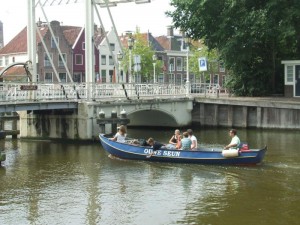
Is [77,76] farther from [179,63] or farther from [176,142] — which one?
[176,142]

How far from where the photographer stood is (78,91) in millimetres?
29438

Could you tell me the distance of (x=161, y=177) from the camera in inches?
755

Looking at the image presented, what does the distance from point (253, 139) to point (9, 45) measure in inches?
1832

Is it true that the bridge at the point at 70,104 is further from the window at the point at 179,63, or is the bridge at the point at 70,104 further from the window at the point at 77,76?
the window at the point at 179,63

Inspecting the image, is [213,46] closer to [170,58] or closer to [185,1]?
[185,1]

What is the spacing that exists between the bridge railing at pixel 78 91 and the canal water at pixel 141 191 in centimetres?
314

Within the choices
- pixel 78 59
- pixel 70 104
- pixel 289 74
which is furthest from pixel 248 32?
pixel 78 59

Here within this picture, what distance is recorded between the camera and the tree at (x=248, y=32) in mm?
33625

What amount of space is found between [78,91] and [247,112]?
510 inches

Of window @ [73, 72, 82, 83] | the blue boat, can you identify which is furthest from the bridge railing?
window @ [73, 72, 82, 83]

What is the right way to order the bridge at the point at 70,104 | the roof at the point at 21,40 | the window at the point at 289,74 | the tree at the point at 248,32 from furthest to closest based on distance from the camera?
the roof at the point at 21,40 → the window at the point at 289,74 → the tree at the point at 248,32 → the bridge at the point at 70,104

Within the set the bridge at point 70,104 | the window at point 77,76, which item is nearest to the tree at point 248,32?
the bridge at point 70,104

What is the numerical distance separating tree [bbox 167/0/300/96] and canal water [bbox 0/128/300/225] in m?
11.1

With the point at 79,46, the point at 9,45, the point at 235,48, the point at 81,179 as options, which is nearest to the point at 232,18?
the point at 235,48
